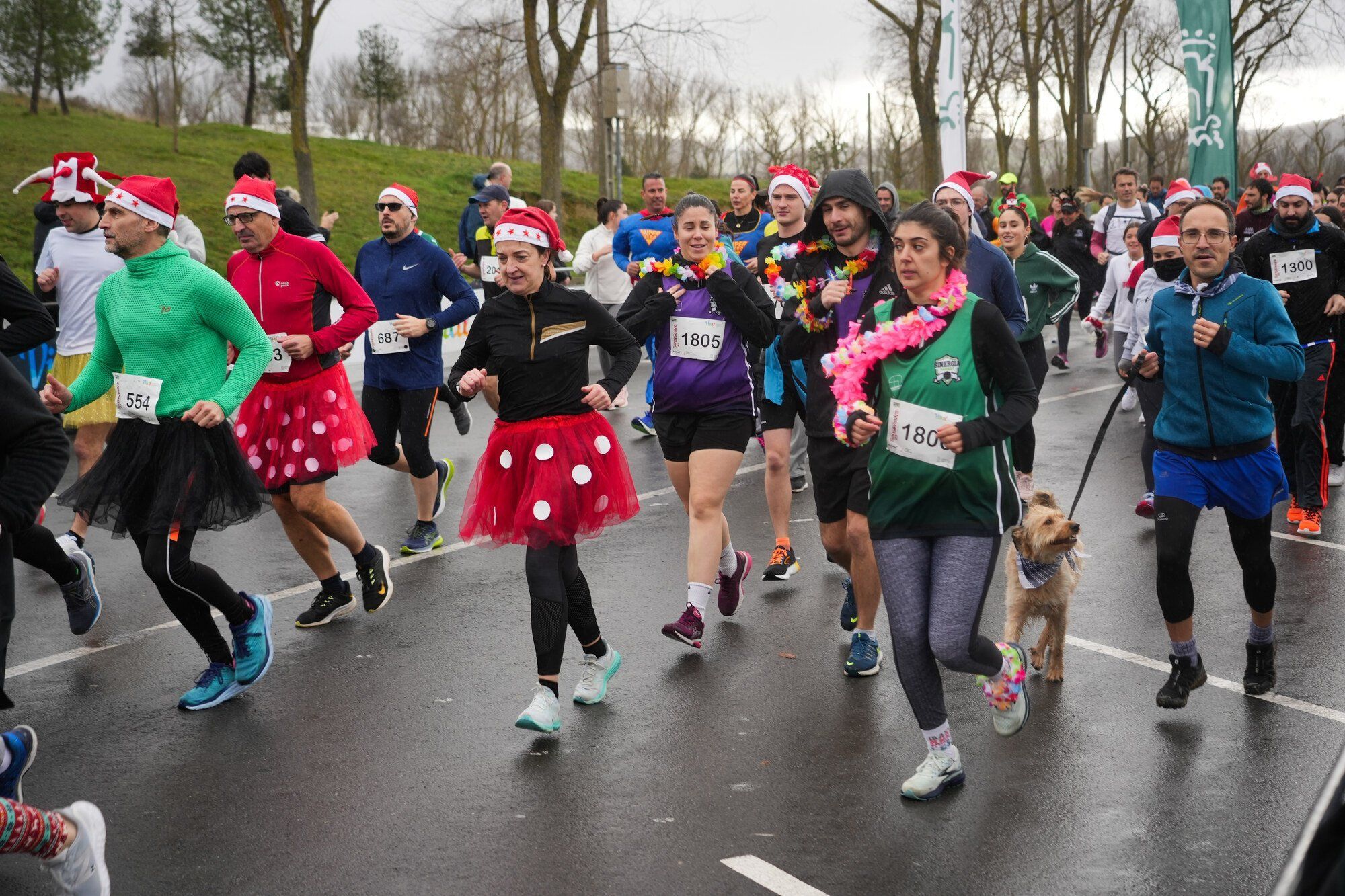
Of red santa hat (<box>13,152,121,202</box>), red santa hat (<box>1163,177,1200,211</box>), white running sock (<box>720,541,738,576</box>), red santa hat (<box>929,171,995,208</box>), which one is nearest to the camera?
white running sock (<box>720,541,738,576</box>)

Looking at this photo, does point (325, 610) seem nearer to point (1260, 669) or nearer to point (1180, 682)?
point (1180, 682)

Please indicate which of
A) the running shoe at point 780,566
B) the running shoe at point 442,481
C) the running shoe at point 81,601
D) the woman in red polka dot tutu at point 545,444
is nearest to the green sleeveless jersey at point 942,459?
the woman in red polka dot tutu at point 545,444

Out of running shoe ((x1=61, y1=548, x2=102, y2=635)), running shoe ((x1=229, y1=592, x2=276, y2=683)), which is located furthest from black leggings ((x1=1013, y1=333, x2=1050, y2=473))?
running shoe ((x1=61, y1=548, x2=102, y2=635))

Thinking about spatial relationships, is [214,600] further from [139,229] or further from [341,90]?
[341,90]

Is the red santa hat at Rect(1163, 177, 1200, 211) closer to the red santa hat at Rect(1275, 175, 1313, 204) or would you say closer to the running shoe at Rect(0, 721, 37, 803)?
the red santa hat at Rect(1275, 175, 1313, 204)

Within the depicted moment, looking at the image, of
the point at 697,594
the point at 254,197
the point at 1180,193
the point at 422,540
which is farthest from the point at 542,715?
the point at 1180,193

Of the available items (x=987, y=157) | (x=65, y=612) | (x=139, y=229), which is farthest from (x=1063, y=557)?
(x=987, y=157)

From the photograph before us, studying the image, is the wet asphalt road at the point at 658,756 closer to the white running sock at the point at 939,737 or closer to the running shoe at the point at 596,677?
the running shoe at the point at 596,677

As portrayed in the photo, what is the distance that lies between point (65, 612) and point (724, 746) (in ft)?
13.0

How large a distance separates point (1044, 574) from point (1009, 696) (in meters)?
1.09

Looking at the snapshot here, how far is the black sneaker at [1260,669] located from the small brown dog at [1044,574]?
28.5 inches

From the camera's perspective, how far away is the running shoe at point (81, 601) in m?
6.53

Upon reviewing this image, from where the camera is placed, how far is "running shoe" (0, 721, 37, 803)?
14.1ft

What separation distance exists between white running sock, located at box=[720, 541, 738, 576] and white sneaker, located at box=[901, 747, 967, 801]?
7.15 ft
